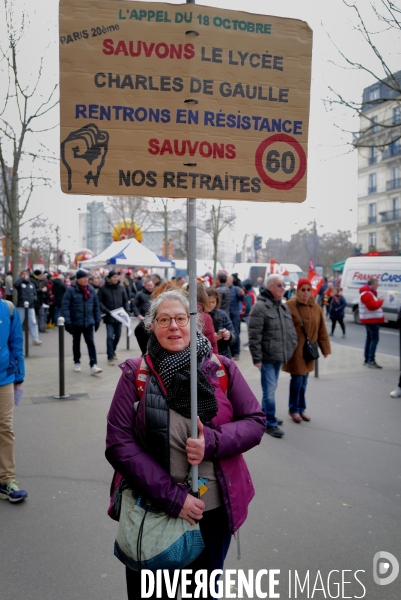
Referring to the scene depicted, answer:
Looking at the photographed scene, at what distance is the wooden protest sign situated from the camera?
238 cm

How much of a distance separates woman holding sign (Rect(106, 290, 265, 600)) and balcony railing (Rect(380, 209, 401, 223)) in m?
52.3

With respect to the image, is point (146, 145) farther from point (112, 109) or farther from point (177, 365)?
point (177, 365)

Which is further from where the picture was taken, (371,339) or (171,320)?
(371,339)

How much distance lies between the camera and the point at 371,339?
451 inches

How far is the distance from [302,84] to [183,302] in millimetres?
1185

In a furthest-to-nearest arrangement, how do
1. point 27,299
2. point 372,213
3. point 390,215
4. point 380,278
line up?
point 372,213 < point 390,215 < point 380,278 < point 27,299

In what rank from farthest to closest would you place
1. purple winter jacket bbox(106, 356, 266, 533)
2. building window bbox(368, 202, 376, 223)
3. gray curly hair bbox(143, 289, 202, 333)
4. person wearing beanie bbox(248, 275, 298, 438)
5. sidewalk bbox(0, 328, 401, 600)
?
building window bbox(368, 202, 376, 223), person wearing beanie bbox(248, 275, 298, 438), sidewalk bbox(0, 328, 401, 600), gray curly hair bbox(143, 289, 202, 333), purple winter jacket bbox(106, 356, 266, 533)

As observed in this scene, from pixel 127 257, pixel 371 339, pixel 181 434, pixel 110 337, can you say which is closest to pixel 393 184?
pixel 127 257

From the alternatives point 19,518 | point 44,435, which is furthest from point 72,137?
point 44,435

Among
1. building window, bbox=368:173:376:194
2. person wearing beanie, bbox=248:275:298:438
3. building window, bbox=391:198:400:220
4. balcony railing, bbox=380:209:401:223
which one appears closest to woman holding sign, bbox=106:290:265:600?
person wearing beanie, bbox=248:275:298:438

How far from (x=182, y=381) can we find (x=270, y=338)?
14.3ft

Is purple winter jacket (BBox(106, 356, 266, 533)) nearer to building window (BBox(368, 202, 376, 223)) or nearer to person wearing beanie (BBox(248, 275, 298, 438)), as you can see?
person wearing beanie (BBox(248, 275, 298, 438))

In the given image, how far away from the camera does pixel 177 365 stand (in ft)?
7.99

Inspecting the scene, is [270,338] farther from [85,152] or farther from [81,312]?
[81,312]
